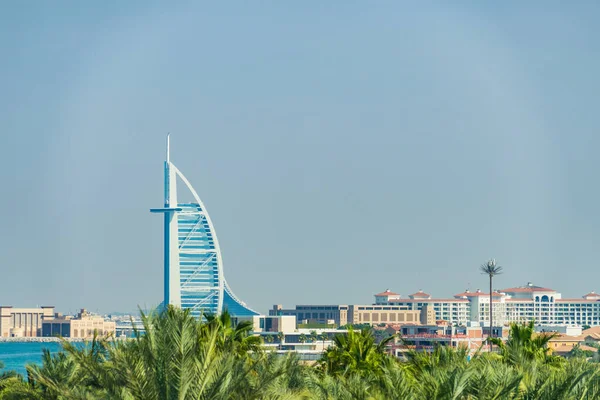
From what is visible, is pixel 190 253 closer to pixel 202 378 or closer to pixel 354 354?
pixel 354 354

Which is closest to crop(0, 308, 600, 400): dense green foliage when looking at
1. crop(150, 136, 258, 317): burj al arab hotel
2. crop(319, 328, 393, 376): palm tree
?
crop(319, 328, 393, 376): palm tree

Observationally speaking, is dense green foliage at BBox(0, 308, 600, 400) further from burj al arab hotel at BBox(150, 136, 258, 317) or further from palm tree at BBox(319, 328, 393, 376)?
burj al arab hotel at BBox(150, 136, 258, 317)

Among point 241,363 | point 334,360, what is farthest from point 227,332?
point 241,363

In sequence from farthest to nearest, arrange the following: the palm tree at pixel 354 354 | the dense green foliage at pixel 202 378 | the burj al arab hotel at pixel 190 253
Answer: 1. the burj al arab hotel at pixel 190 253
2. the palm tree at pixel 354 354
3. the dense green foliage at pixel 202 378

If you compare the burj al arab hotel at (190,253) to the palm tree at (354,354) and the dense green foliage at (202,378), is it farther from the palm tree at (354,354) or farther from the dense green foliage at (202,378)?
the dense green foliage at (202,378)

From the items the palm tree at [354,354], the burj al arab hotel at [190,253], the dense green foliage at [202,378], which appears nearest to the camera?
the dense green foliage at [202,378]

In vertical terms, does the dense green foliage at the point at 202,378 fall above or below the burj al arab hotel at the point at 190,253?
below

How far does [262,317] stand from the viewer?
171625 mm

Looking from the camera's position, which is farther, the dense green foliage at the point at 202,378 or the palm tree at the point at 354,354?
the palm tree at the point at 354,354

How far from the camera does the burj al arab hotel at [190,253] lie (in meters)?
148

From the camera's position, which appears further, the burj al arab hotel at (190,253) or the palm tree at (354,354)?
the burj al arab hotel at (190,253)

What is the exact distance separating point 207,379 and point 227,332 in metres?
13.7

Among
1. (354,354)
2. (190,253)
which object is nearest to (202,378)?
(354,354)

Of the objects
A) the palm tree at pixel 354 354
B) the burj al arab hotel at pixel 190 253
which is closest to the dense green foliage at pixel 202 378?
the palm tree at pixel 354 354
